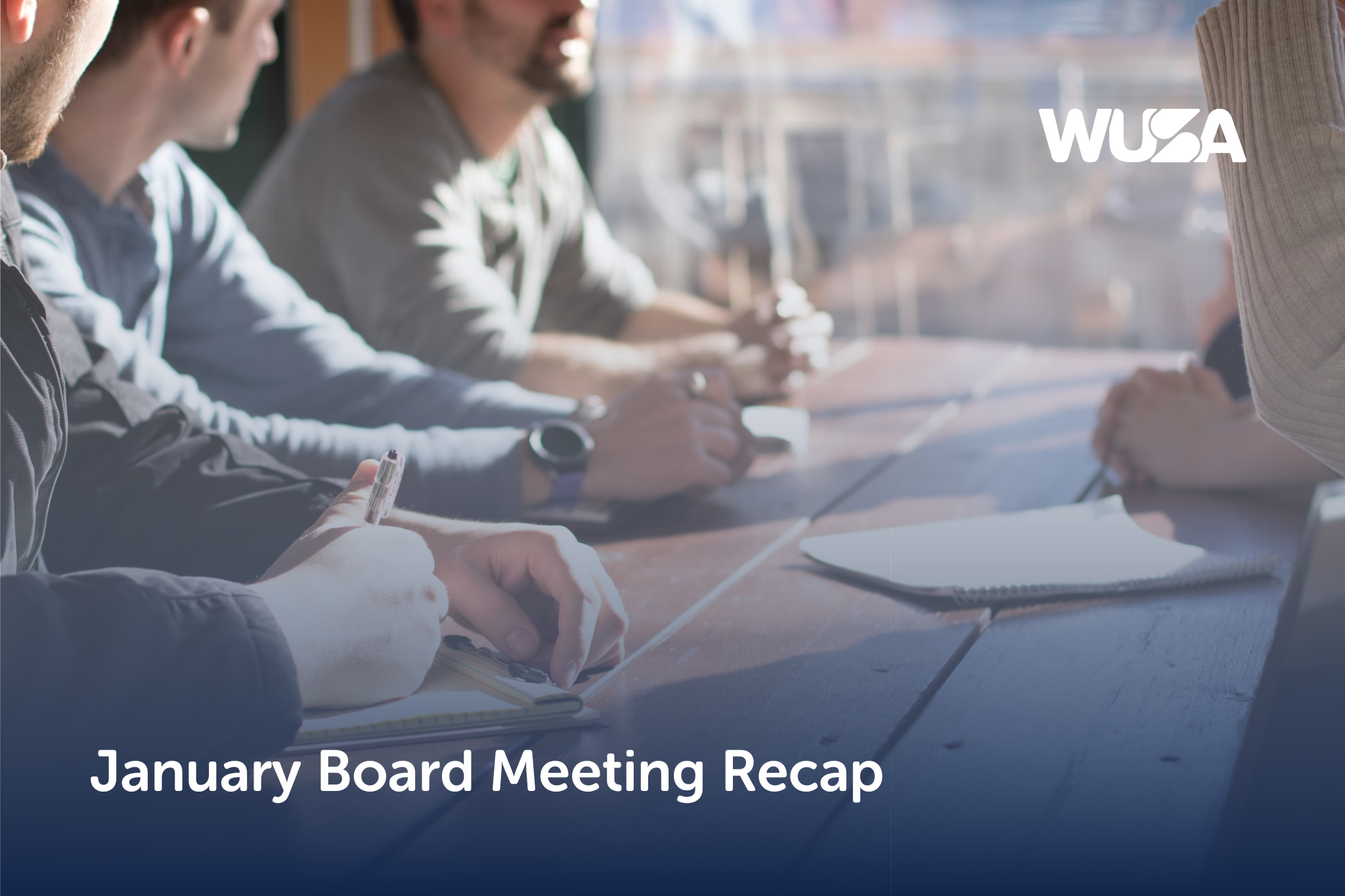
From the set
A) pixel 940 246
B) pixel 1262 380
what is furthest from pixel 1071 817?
pixel 940 246

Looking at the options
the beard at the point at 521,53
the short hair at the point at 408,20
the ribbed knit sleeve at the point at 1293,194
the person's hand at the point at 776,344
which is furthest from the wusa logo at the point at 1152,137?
the short hair at the point at 408,20

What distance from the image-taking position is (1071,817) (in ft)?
1.70

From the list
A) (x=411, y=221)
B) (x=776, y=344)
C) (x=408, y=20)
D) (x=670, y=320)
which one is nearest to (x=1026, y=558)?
(x=776, y=344)

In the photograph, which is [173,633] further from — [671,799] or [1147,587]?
[1147,587]

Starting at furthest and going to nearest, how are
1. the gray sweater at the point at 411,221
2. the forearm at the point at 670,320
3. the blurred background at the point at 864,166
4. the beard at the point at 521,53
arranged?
the blurred background at the point at 864,166, the forearm at the point at 670,320, the beard at the point at 521,53, the gray sweater at the point at 411,221

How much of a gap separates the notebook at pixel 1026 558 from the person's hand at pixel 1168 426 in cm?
14

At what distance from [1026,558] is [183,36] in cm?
78

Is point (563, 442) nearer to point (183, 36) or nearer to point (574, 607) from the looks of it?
point (574, 607)

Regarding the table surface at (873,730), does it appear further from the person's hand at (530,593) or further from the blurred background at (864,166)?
the blurred background at (864,166)

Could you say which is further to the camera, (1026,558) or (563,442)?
(563,442)

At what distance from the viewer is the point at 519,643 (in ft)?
2.11

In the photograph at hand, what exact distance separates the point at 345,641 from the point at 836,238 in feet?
12.4

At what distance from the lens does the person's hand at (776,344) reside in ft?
4.92

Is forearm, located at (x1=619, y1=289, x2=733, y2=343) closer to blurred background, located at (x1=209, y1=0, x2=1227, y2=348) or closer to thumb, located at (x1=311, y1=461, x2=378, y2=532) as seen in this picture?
thumb, located at (x1=311, y1=461, x2=378, y2=532)
